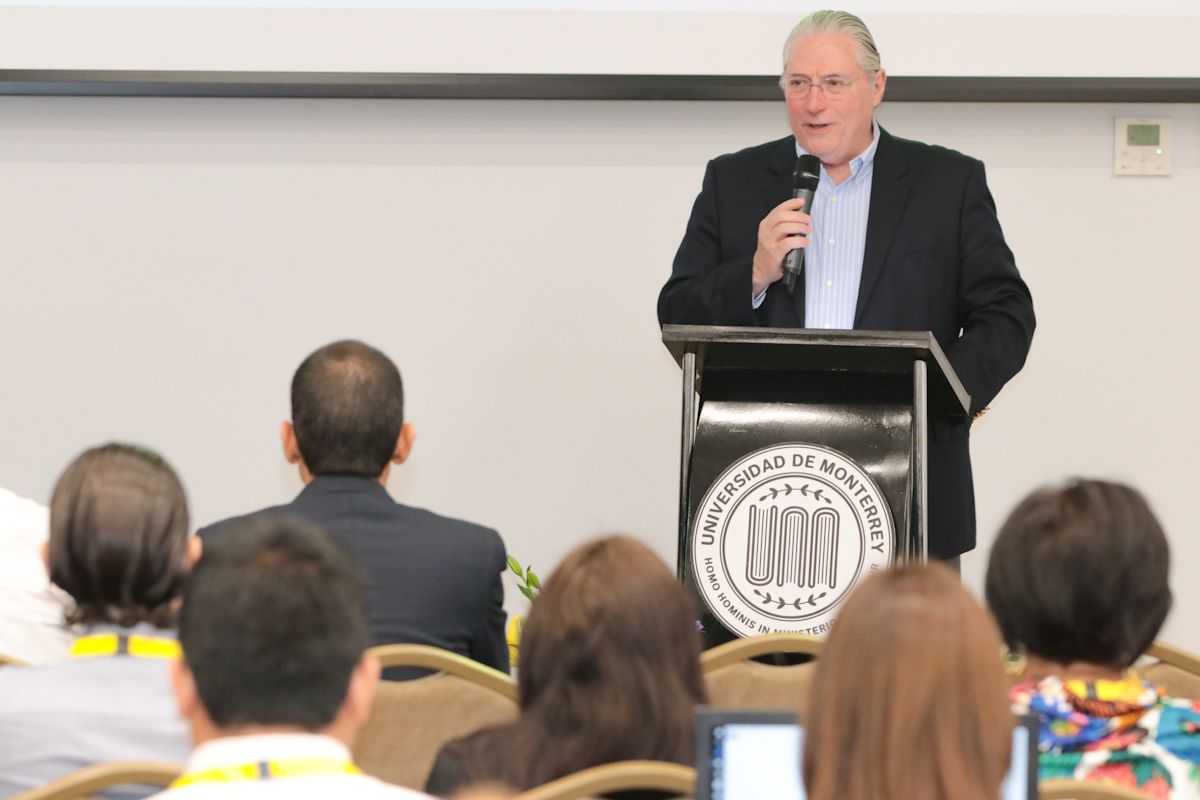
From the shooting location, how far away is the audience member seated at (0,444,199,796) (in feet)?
6.13

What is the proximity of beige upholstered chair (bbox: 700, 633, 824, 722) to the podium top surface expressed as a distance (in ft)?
2.02

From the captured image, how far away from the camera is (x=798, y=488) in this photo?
9.14 ft

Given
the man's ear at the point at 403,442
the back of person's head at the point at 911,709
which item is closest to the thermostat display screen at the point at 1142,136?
the man's ear at the point at 403,442

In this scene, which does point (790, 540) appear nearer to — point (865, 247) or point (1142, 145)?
point (865, 247)

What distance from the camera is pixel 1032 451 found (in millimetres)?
4637

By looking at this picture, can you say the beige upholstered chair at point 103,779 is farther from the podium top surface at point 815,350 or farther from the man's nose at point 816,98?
the man's nose at point 816,98

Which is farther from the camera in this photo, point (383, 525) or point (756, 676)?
point (383, 525)

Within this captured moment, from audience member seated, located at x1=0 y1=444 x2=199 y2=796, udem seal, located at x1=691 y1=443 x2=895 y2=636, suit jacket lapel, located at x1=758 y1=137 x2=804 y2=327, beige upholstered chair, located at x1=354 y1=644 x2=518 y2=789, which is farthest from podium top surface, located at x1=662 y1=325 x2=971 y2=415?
audience member seated, located at x1=0 y1=444 x2=199 y2=796

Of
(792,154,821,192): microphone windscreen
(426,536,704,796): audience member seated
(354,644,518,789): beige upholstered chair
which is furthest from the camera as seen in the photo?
(792,154,821,192): microphone windscreen

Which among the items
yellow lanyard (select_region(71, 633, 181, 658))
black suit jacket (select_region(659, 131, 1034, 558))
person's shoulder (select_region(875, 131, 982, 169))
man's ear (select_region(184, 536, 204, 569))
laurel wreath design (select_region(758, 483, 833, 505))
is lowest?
yellow lanyard (select_region(71, 633, 181, 658))

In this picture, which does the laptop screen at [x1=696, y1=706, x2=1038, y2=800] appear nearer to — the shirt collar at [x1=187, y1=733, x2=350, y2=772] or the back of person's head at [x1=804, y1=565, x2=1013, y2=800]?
the back of person's head at [x1=804, y1=565, x2=1013, y2=800]

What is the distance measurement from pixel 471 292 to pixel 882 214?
60.2 inches

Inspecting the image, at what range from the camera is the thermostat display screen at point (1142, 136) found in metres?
4.53

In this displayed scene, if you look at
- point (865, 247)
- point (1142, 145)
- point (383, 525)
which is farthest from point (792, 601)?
point (1142, 145)
